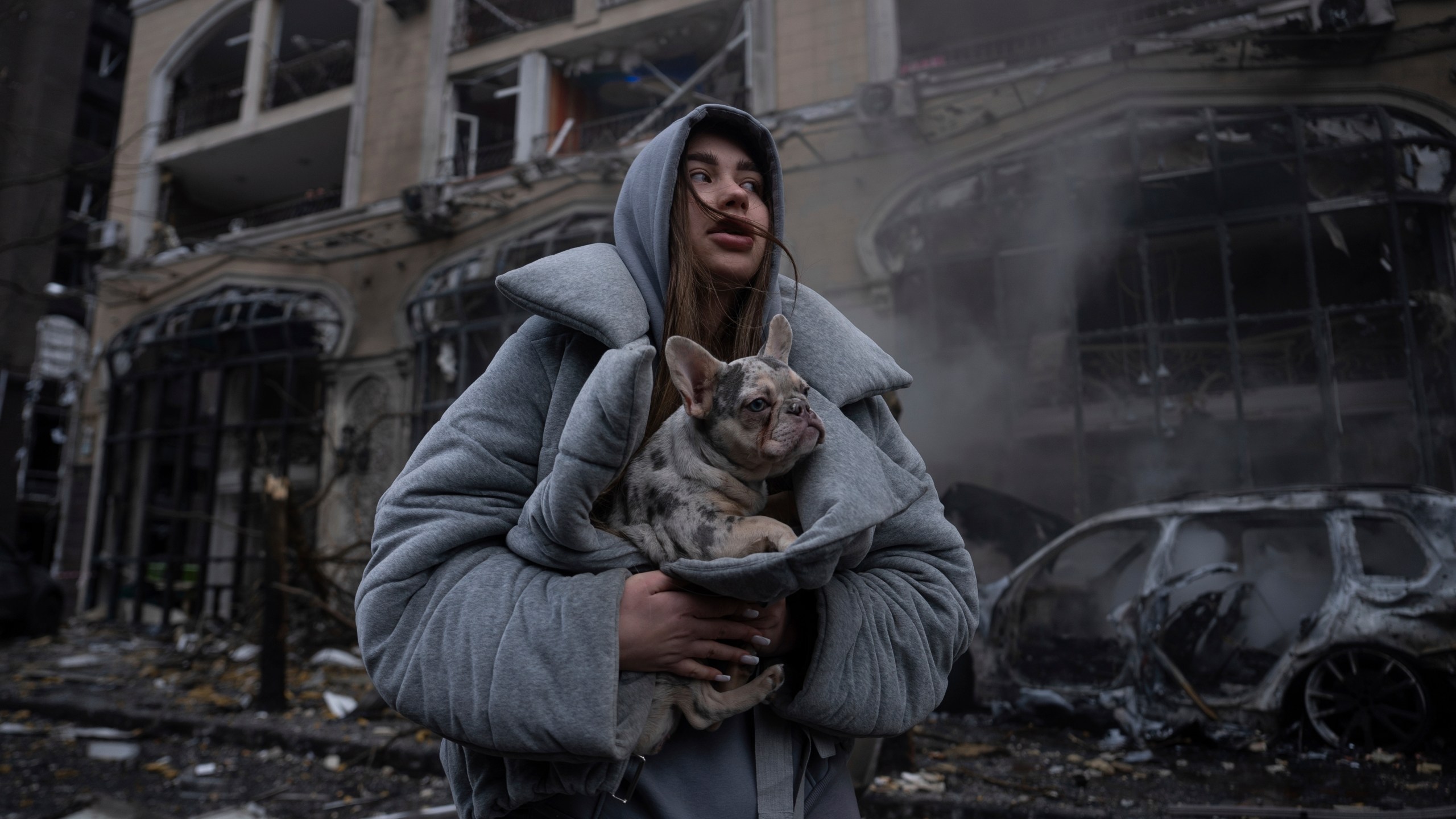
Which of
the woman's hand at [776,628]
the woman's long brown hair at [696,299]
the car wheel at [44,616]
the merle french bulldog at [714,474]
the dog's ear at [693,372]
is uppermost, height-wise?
the woman's long brown hair at [696,299]

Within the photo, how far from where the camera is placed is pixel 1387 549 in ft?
18.4

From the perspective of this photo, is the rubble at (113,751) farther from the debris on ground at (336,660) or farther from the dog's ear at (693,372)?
the dog's ear at (693,372)

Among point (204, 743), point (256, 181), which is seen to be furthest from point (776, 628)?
point (256, 181)

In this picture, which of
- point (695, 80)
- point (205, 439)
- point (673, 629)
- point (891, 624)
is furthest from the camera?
point (205, 439)

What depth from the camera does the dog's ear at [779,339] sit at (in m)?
1.54

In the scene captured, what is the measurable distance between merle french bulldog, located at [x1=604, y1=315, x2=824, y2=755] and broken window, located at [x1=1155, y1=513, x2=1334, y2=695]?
587cm

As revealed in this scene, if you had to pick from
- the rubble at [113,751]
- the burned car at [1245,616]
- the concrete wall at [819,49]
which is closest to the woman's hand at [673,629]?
the burned car at [1245,616]

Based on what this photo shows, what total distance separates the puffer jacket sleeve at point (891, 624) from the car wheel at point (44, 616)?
48.3 feet

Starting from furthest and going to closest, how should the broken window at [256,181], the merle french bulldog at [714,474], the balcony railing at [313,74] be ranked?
the broken window at [256,181] → the balcony railing at [313,74] → the merle french bulldog at [714,474]

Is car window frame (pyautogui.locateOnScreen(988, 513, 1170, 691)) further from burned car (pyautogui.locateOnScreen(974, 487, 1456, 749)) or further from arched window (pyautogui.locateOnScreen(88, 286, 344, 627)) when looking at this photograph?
arched window (pyautogui.locateOnScreen(88, 286, 344, 627))

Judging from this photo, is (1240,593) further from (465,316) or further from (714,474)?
(465,316)

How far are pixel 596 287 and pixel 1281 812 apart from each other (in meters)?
4.98

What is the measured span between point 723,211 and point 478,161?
11.9 meters

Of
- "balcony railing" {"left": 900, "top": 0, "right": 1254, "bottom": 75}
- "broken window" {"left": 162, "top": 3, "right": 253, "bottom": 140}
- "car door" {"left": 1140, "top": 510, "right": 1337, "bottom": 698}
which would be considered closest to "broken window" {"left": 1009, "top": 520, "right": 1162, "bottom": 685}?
"car door" {"left": 1140, "top": 510, "right": 1337, "bottom": 698}
